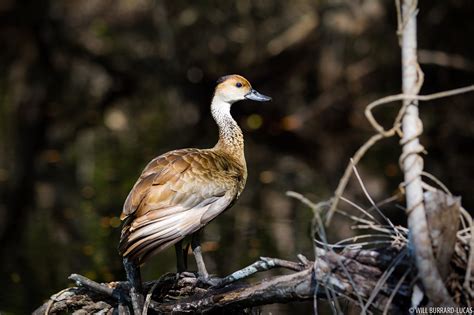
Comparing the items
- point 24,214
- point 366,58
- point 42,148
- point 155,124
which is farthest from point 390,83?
point 24,214

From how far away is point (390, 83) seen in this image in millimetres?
14625

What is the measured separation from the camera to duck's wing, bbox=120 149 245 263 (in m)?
4.77

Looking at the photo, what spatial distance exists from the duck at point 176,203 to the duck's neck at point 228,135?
0.89 ft

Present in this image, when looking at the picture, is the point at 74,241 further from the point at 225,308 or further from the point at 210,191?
the point at 225,308

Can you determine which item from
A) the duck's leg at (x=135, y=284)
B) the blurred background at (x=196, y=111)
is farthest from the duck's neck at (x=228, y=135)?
the duck's leg at (x=135, y=284)

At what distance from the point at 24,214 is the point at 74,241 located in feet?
4.18

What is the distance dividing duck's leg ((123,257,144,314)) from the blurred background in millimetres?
2509

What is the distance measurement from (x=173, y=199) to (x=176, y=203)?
0.03m

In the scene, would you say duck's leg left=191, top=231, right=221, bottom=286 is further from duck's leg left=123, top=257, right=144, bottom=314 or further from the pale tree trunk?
the pale tree trunk

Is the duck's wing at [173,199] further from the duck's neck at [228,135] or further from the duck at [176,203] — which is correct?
the duck's neck at [228,135]

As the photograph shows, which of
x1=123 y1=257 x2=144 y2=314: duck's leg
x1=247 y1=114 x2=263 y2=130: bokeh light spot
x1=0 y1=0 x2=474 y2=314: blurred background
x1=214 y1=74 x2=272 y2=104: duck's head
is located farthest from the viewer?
x1=247 y1=114 x2=263 y2=130: bokeh light spot

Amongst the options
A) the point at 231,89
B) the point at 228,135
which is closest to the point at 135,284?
the point at 228,135

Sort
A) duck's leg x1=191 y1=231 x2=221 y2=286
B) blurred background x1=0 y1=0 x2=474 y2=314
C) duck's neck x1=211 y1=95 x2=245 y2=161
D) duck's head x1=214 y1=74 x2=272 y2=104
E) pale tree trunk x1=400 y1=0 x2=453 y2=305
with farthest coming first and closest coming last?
1. blurred background x1=0 y1=0 x2=474 y2=314
2. duck's head x1=214 y1=74 x2=272 y2=104
3. duck's neck x1=211 y1=95 x2=245 y2=161
4. duck's leg x1=191 y1=231 x2=221 y2=286
5. pale tree trunk x1=400 y1=0 x2=453 y2=305

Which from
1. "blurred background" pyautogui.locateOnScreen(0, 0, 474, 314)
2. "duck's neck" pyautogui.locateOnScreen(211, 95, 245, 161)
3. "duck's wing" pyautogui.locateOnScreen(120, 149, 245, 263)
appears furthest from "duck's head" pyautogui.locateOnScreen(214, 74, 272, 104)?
"blurred background" pyautogui.locateOnScreen(0, 0, 474, 314)
